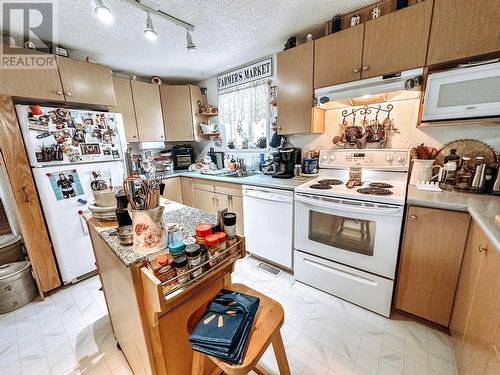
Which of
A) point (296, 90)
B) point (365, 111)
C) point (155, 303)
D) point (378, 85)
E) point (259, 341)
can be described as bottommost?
point (259, 341)

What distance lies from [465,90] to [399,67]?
44 centimetres

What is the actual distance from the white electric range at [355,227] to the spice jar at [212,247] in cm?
113

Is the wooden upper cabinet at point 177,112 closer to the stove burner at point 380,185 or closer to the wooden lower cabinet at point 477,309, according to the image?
the stove burner at point 380,185

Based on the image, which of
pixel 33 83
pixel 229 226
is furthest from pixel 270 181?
pixel 33 83

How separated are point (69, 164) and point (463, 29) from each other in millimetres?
3176

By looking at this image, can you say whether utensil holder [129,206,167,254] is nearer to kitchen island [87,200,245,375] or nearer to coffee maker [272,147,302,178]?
kitchen island [87,200,245,375]

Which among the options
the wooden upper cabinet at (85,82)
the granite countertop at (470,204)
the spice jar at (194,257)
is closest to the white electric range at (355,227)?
the granite countertop at (470,204)

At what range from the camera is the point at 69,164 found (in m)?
1.90

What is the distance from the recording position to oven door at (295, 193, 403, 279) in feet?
4.73

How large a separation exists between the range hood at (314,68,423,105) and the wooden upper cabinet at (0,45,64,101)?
97.3 inches

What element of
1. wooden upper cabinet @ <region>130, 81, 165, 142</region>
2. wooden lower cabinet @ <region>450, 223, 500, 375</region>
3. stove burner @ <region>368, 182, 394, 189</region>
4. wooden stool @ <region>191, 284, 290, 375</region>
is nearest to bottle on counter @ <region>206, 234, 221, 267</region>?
wooden stool @ <region>191, 284, 290, 375</region>

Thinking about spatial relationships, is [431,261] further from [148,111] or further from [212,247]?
[148,111]

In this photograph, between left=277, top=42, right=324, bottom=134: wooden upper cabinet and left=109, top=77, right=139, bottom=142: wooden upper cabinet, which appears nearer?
left=277, top=42, right=324, bottom=134: wooden upper cabinet

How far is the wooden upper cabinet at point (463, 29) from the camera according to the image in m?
1.22
